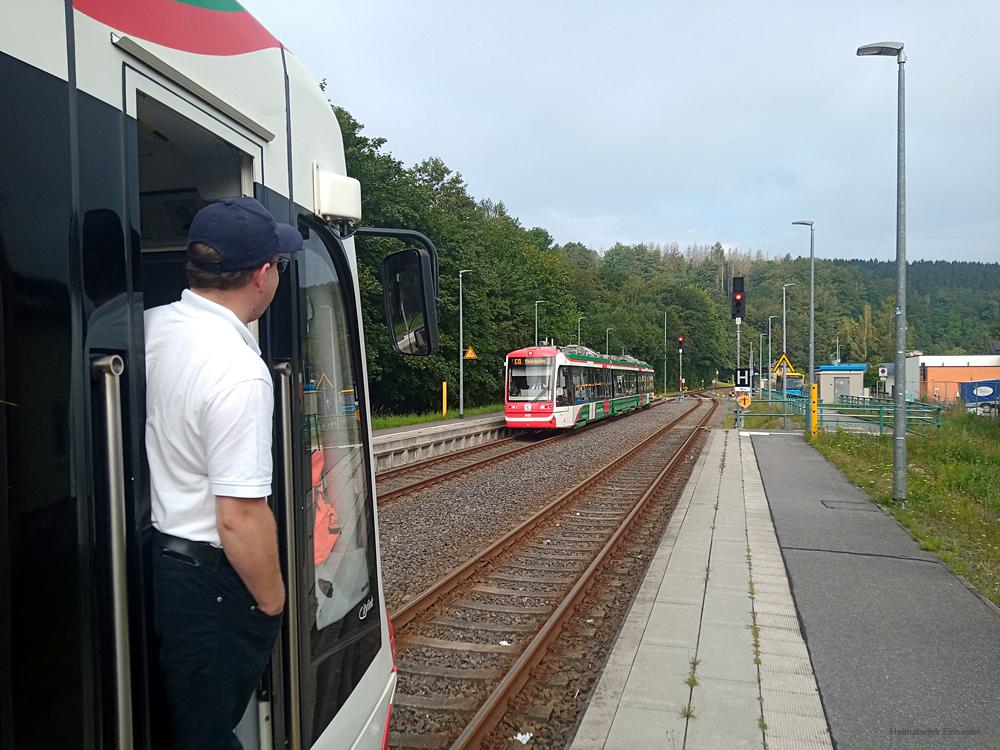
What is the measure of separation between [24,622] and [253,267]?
2.90 ft

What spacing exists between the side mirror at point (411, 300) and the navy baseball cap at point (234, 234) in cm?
124

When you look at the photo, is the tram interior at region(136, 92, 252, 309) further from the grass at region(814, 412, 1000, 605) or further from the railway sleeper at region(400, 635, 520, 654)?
the grass at region(814, 412, 1000, 605)

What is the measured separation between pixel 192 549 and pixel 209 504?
0.10 m

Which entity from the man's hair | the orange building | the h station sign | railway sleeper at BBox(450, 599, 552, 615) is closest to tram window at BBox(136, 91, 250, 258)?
the man's hair

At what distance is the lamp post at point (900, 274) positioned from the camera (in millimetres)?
12445

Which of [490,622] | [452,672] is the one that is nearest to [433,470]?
[490,622]

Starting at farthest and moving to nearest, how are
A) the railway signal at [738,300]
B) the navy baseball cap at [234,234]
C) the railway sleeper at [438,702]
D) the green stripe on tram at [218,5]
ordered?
the railway signal at [738,300]
the railway sleeper at [438,702]
the green stripe on tram at [218,5]
the navy baseball cap at [234,234]

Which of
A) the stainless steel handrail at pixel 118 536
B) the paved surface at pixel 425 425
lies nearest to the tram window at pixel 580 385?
the paved surface at pixel 425 425

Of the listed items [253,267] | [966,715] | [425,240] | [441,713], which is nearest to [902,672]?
[966,715]

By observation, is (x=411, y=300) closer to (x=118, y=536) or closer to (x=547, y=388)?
(x=118, y=536)

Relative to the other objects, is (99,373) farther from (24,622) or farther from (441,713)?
(441,713)

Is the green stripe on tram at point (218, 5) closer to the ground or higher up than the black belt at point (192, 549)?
higher up

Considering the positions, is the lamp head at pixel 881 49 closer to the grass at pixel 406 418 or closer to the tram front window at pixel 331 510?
the tram front window at pixel 331 510

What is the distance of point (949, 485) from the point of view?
563 inches
